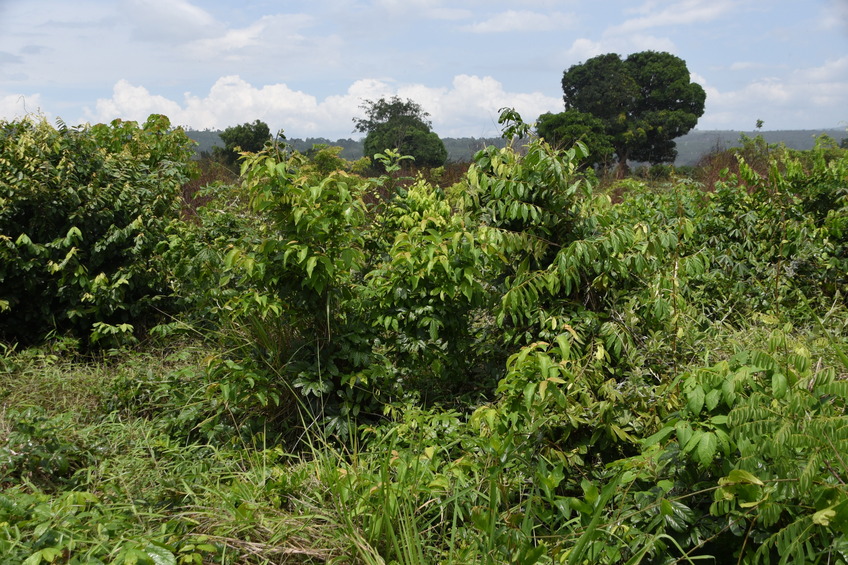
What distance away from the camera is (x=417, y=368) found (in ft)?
Result: 12.2

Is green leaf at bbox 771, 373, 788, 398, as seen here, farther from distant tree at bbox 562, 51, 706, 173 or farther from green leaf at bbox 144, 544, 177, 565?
distant tree at bbox 562, 51, 706, 173

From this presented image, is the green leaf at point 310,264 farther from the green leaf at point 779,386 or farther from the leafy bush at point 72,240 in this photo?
the leafy bush at point 72,240

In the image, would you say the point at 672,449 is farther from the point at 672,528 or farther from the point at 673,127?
the point at 673,127

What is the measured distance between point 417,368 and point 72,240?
309 centimetres

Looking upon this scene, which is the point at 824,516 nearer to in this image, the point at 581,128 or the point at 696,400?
the point at 696,400

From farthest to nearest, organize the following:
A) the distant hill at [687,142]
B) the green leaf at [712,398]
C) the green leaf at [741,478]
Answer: the distant hill at [687,142] < the green leaf at [712,398] < the green leaf at [741,478]

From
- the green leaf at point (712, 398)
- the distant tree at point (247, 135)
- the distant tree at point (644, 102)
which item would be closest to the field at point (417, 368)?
the green leaf at point (712, 398)

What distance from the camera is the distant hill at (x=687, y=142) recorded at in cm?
452

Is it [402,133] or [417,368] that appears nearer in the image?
[417,368]

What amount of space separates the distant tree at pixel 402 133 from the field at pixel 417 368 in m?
23.5

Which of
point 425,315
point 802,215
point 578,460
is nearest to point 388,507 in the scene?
point 578,460

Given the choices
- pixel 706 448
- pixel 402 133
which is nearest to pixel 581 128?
pixel 402 133

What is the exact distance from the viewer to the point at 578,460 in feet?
8.84

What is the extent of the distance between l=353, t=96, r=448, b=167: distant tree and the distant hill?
1093mm
